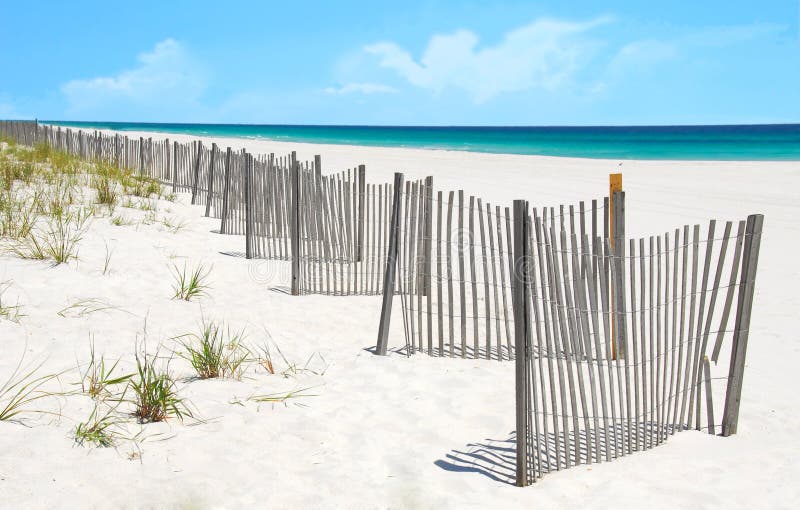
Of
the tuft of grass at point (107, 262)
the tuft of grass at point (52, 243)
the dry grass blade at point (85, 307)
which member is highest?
the tuft of grass at point (52, 243)

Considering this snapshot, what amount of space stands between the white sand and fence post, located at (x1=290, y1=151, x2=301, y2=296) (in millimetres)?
254

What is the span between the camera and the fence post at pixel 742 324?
3.51 m

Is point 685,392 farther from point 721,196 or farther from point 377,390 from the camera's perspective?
point 721,196

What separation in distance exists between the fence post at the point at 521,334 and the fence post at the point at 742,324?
53.6 inches

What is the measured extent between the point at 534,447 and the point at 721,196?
11.3m

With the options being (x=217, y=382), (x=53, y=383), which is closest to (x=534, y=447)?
(x=217, y=382)

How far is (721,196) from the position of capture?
12.8 m

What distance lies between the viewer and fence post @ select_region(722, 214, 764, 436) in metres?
3.51

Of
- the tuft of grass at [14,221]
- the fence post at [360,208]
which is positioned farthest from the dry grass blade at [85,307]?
the fence post at [360,208]

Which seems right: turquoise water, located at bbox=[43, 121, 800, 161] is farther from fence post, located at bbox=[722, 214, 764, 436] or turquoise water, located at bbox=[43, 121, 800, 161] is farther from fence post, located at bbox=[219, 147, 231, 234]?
fence post, located at bbox=[722, 214, 764, 436]

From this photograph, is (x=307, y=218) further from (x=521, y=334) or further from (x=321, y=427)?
(x=521, y=334)

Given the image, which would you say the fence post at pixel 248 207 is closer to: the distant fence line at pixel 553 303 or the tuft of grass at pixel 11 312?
the distant fence line at pixel 553 303

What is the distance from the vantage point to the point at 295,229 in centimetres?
657


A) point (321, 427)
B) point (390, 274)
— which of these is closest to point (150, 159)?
point (390, 274)
